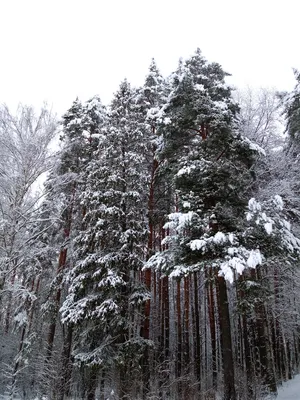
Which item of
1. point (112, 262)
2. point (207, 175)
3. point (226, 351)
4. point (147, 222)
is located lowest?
point (226, 351)

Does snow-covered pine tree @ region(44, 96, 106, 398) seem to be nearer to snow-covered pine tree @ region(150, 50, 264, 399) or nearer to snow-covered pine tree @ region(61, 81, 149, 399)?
snow-covered pine tree @ region(61, 81, 149, 399)

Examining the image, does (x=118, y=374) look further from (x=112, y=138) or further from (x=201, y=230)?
(x=112, y=138)

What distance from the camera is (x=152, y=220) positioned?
14922 mm

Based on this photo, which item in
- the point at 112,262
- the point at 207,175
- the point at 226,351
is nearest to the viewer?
the point at 226,351

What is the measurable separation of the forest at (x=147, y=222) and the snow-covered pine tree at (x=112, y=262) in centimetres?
6

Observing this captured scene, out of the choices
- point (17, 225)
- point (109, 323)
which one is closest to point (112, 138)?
point (17, 225)

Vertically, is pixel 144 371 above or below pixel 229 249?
below

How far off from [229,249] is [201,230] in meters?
1.39

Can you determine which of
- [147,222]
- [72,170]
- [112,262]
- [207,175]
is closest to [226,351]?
[207,175]

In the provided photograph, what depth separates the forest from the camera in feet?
30.8

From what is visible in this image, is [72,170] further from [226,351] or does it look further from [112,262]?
[226,351]

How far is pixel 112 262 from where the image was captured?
13.1 m

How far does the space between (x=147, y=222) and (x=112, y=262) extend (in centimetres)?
275

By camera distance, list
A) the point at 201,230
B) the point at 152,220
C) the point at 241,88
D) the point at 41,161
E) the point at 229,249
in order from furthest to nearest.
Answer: the point at 241,88 < the point at 152,220 < the point at 41,161 < the point at 201,230 < the point at 229,249
